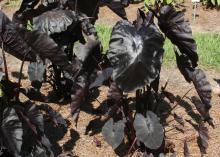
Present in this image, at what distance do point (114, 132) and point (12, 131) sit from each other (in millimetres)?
754

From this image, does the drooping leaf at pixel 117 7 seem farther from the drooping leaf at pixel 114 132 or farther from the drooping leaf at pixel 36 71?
the drooping leaf at pixel 114 132

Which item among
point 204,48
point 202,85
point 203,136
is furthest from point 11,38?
point 204,48

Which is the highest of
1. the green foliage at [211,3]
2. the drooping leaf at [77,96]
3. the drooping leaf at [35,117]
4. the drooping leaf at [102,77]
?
the drooping leaf at [102,77]

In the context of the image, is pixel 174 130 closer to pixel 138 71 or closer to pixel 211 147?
pixel 211 147

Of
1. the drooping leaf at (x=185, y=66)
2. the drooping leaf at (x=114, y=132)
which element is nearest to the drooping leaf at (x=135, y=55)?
the drooping leaf at (x=185, y=66)

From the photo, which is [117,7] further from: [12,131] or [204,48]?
→ [204,48]

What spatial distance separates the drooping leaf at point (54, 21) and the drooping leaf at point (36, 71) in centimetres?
47

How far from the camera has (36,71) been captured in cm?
397

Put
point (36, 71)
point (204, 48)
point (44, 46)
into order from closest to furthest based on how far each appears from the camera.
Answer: point (44, 46)
point (36, 71)
point (204, 48)

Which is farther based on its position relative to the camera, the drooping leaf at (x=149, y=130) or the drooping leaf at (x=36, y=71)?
the drooping leaf at (x=36, y=71)

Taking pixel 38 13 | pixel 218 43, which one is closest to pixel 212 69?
pixel 218 43

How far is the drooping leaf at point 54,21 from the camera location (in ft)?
11.5

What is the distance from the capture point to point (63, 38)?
3.90 m

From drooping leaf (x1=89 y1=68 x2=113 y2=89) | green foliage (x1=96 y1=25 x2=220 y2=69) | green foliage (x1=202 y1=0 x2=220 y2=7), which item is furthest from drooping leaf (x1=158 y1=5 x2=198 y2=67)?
green foliage (x1=202 y1=0 x2=220 y2=7)
